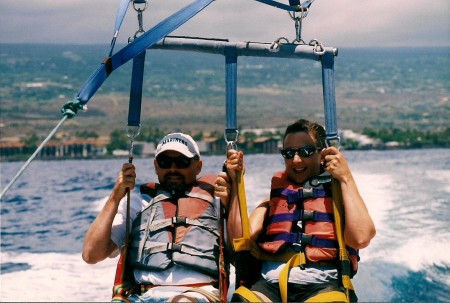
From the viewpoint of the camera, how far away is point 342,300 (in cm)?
452

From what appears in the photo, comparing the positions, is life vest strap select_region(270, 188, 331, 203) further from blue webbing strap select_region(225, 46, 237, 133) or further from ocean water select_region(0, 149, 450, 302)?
ocean water select_region(0, 149, 450, 302)

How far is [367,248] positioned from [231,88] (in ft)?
28.5

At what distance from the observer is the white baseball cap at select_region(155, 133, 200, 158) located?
489 cm

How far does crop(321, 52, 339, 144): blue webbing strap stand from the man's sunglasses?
82 cm

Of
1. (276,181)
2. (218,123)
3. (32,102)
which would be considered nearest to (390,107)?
(218,123)

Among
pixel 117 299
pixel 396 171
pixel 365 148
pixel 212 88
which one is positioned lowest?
pixel 117 299

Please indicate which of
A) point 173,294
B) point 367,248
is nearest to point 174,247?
point 173,294

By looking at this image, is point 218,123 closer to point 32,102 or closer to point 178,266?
point 32,102

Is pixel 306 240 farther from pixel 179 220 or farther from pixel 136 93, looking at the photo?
pixel 136 93

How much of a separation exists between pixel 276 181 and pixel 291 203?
193mm

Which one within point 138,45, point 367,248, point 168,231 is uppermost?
point 138,45

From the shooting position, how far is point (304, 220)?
15.9 feet

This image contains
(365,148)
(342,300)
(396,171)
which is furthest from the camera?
(365,148)

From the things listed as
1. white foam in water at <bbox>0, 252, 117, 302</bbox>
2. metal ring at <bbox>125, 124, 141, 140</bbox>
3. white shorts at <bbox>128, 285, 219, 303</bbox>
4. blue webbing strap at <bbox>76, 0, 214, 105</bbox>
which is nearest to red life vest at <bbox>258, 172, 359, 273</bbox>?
white shorts at <bbox>128, 285, 219, 303</bbox>
